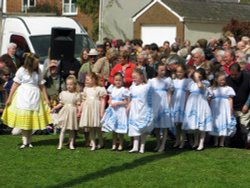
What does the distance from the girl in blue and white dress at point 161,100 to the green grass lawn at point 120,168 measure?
1.83ft

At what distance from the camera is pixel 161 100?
1296 cm

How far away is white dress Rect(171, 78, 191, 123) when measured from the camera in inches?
520

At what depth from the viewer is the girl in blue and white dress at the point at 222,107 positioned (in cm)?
1328

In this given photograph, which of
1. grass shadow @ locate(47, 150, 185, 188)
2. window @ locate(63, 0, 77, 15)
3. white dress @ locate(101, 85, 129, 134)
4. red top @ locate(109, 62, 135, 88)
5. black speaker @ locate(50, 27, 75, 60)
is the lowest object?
grass shadow @ locate(47, 150, 185, 188)

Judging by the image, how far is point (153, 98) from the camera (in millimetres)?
12969

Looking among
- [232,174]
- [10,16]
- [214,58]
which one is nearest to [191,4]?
[10,16]

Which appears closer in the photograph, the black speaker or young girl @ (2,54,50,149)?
young girl @ (2,54,50,149)

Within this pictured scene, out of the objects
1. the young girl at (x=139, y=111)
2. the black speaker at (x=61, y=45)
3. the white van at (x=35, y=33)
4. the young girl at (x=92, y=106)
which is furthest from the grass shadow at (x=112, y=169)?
the white van at (x=35, y=33)

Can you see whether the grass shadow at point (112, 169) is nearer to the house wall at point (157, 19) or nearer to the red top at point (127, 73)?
the red top at point (127, 73)

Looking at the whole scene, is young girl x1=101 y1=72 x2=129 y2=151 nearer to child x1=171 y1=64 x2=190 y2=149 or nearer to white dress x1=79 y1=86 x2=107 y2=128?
white dress x1=79 y1=86 x2=107 y2=128

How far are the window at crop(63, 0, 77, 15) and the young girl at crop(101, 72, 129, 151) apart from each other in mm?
30868

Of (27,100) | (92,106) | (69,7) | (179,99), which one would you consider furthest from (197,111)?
(69,7)

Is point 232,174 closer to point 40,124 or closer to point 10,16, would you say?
point 40,124

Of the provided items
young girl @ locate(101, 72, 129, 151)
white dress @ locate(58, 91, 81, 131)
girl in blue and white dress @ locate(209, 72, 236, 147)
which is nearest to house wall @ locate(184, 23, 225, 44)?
girl in blue and white dress @ locate(209, 72, 236, 147)
